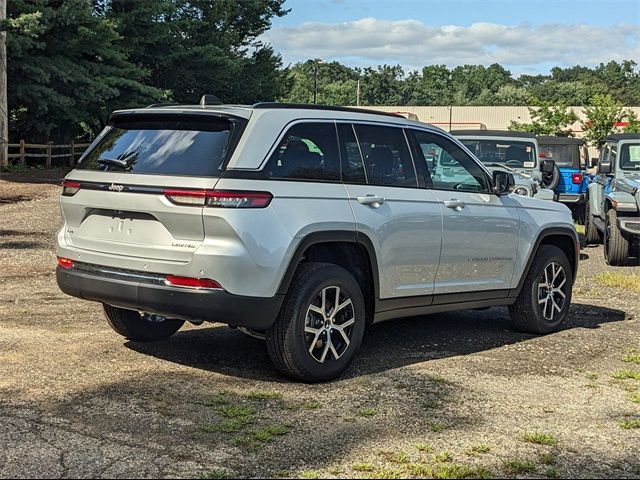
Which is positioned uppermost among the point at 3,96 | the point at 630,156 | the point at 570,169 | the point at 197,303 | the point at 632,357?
the point at 3,96

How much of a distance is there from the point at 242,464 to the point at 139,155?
2.44 meters

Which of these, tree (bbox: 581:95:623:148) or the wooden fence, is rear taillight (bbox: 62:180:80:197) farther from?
tree (bbox: 581:95:623:148)

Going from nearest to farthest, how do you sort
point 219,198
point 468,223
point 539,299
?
point 219,198 < point 468,223 < point 539,299

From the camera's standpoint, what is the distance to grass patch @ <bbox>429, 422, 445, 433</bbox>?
4785 millimetres

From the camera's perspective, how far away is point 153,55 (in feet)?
117

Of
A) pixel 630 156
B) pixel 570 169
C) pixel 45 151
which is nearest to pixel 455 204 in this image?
pixel 630 156

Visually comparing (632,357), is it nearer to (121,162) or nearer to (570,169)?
(121,162)

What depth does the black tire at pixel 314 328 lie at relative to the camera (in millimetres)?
5504

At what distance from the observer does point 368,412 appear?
5078mm

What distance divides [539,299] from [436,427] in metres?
3.14

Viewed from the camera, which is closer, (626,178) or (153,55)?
(626,178)

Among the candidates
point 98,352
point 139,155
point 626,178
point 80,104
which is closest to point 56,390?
point 98,352

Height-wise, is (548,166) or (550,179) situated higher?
(548,166)

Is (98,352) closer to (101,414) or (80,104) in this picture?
(101,414)
